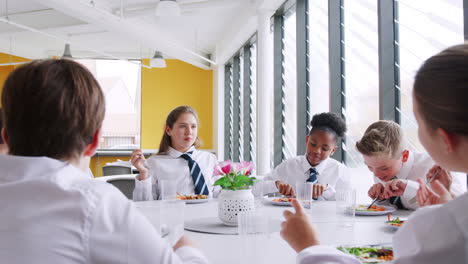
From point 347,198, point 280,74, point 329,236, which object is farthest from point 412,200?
point 280,74

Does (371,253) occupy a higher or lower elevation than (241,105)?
lower

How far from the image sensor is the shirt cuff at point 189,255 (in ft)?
2.92

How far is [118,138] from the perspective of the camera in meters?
9.14

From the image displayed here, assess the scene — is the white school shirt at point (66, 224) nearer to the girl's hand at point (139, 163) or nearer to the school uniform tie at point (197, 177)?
the girl's hand at point (139, 163)

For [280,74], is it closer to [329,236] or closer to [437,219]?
[329,236]

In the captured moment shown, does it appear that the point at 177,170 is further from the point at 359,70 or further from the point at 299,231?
the point at 299,231

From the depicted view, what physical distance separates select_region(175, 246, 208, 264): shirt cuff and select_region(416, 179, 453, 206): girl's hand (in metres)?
0.67

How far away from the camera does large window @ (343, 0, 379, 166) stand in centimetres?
310

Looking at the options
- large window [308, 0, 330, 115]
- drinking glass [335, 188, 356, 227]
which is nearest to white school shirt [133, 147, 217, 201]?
drinking glass [335, 188, 356, 227]

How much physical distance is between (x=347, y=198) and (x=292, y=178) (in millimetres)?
1479

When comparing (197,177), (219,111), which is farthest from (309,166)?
(219,111)

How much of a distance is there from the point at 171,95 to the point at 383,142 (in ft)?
24.4

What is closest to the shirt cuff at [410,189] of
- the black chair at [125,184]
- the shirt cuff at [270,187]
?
the shirt cuff at [270,187]

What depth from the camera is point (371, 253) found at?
3.40ft
